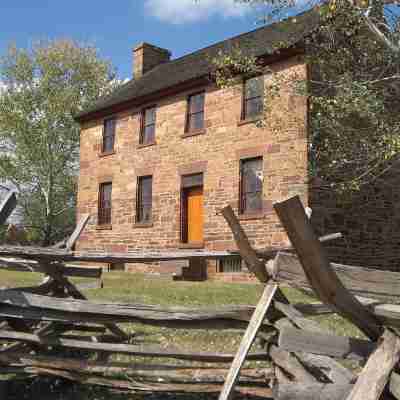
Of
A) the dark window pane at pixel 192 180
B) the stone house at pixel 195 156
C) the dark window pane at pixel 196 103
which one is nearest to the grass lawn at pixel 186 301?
the stone house at pixel 195 156

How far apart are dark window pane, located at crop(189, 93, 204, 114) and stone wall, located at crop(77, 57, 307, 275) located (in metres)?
0.23

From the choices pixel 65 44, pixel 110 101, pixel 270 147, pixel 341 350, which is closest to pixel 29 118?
pixel 65 44

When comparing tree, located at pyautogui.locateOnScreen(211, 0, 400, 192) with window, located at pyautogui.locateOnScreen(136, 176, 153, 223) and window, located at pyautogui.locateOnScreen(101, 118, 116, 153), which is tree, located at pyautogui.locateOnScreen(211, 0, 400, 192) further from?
window, located at pyautogui.locateOnScreen(101, 118, 116, 153)

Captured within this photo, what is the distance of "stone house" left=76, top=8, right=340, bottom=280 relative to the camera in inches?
573

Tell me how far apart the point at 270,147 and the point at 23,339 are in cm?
1076

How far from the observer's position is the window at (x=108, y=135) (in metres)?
20.8

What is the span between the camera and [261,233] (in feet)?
48.3

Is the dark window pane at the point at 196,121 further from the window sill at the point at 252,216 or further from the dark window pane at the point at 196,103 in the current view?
the window sill at the point at 252,216

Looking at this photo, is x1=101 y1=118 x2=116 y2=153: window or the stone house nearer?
the stone house

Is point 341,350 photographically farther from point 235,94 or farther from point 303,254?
point 235,94

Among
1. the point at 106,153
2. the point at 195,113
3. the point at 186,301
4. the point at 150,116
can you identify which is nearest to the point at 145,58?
the point at 150,116

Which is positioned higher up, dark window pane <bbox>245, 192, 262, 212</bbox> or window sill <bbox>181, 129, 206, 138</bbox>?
window sill <bbox>181, 129, 206, 138</bbox>

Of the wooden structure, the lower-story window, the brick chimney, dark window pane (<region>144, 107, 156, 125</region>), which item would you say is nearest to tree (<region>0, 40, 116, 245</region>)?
the brick chimney

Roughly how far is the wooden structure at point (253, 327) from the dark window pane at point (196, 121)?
38.1ft
